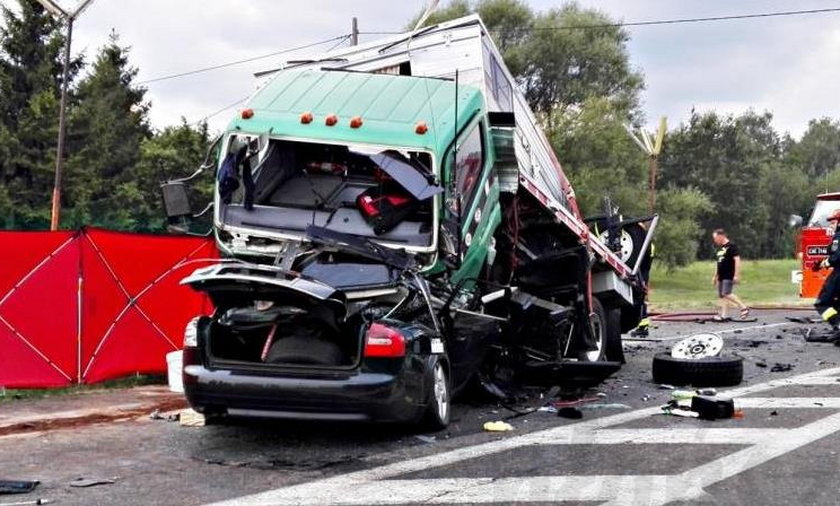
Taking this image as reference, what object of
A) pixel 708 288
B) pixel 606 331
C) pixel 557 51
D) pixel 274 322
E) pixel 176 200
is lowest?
pixel 708 288

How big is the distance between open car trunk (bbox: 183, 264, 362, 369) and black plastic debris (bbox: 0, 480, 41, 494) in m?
1.46

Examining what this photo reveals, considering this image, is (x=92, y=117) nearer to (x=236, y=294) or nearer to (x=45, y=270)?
(x=45, y=270)

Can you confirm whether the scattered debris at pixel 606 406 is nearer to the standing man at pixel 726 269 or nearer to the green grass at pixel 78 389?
the green grass at pixel 78 389

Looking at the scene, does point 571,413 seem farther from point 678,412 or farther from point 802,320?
point 802,320

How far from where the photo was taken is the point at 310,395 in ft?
19.9

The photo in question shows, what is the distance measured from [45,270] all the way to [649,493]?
21.5 feet

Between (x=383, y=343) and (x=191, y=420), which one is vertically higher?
(x=383, y=343)

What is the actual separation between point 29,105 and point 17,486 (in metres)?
37.8

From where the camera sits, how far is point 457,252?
24.4 feet

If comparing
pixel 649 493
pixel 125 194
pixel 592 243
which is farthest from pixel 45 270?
pixel 125 194

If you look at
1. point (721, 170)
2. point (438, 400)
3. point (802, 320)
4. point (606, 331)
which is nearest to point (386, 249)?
point (438, 400)

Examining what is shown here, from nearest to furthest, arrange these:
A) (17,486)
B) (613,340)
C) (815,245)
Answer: (17,486) < (613,340) < (815,245)

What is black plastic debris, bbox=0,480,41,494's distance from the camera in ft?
17.2

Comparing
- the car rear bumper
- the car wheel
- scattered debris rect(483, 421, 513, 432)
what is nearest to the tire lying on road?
scattered debris rect(483, 421, 513, 432)
